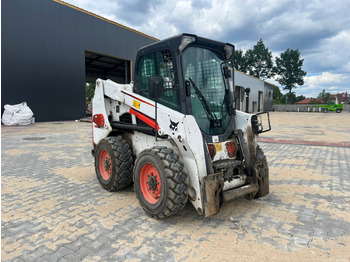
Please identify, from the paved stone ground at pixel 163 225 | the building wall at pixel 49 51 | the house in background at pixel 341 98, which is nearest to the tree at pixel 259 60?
the house in background at pixel 341 98

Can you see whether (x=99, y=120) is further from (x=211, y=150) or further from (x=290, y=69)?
(x=290, y=69)

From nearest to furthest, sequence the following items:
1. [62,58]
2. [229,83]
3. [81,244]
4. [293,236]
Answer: [81,244]
[293,236]
[229,83]
[62,58]

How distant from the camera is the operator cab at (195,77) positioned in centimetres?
346

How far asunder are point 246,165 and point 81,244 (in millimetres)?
2474

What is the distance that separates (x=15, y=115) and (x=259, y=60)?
69.2 meters

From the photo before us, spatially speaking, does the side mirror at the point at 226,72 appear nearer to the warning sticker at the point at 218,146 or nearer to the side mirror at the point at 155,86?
the warning sticker at the point at 218,146

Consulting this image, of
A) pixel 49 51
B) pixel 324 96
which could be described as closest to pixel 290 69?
pixel 324 96

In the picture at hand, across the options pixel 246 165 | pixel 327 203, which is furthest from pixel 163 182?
pixel 327 203

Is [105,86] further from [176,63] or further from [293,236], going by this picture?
[293,236]

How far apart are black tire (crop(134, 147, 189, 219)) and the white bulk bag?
51.1 ft

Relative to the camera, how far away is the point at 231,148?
12.6 feet

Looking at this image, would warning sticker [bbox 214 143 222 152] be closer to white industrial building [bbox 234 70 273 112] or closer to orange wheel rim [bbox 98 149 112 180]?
orange wheel rim [bbox 98 149 112 180]

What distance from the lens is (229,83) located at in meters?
4.22

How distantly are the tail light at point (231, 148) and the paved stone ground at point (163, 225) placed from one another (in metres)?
0.78
